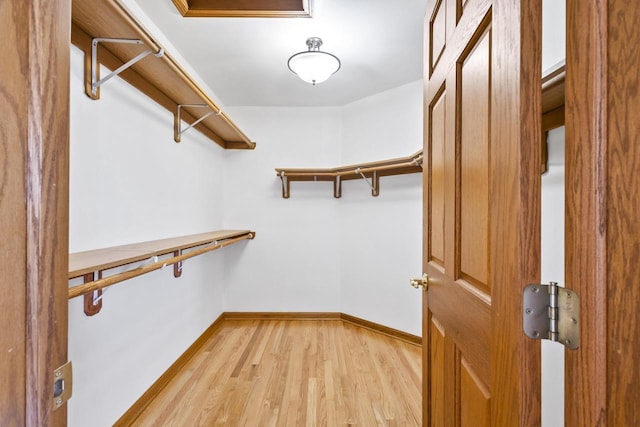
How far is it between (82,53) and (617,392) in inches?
73.8

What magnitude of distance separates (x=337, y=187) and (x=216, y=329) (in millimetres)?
1808

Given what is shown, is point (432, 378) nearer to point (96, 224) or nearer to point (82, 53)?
point (96, 224)


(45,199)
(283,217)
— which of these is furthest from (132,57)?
(283,217)

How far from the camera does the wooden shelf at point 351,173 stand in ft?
7.82

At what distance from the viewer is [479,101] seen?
677 mm

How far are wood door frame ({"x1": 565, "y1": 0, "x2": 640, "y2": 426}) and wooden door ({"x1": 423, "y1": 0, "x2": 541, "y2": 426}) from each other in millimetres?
71

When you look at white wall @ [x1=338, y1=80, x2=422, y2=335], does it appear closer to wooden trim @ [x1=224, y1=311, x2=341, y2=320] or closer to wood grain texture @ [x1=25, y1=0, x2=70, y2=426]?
wooden trim @ [x1=224, y1=311, x2=341, y2=320]

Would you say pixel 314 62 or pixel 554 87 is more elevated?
pixel 314 62

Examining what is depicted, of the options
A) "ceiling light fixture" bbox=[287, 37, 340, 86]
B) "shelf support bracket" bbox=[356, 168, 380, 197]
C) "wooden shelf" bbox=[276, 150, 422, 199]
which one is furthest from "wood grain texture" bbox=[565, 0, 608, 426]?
"shelf support bracket" bbox=[356, 168, 380, 197]

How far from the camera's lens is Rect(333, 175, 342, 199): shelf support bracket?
2965 millimetres

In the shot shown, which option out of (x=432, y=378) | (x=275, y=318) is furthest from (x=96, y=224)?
(x=275, y=318)

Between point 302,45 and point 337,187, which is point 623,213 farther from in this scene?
point 337,187

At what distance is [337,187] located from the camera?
298 centimetres

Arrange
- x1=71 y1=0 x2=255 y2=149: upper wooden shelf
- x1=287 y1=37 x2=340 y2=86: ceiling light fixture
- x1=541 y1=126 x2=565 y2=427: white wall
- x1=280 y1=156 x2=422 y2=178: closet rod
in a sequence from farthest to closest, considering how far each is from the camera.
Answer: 1. x1=280 y1=156 x2=422 y2=178: closet rod
2. x1=287 y1=37 x2=340 y2=86: ceiling light fixture
3. x1=71 y1=0 x2=255 y2=149: upper wooden shelf
4. x1=541 y1=126 x2=565 y2=427: white wall
